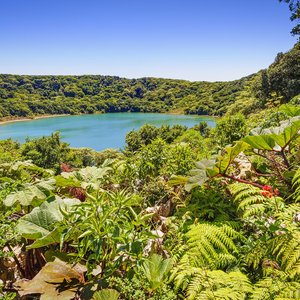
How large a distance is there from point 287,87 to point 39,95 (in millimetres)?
139146

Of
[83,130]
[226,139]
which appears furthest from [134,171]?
[83,130]

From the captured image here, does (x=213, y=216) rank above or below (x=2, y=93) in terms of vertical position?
below

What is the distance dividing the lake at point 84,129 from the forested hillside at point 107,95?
10.8 metres

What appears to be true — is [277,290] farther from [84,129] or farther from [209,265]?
[84,129]

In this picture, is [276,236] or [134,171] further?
[134,171]

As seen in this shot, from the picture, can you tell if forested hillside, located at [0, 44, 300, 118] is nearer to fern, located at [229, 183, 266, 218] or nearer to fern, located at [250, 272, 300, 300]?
fern, located at [229, 183, 266, 218]

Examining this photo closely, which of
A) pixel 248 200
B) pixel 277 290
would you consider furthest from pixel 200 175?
pixel 277 290

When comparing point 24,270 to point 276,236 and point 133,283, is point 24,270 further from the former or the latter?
point 276,236

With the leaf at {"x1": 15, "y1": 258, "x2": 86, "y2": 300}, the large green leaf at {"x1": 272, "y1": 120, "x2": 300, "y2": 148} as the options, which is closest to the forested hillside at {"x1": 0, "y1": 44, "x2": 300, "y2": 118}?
the large green leaf at {"x1": 272, "y1": 120, "x2": 300, "y2": 148}

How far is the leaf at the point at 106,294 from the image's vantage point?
146 centimetres

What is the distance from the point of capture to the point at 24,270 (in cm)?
204

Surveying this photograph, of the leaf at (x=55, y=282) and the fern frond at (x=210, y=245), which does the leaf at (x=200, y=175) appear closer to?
the fern frond at (x=210, y=245)

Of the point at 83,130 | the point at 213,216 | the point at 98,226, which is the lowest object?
the point at 83,130

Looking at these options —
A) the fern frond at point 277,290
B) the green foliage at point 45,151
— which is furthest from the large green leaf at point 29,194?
the green foliage at point 45,151
